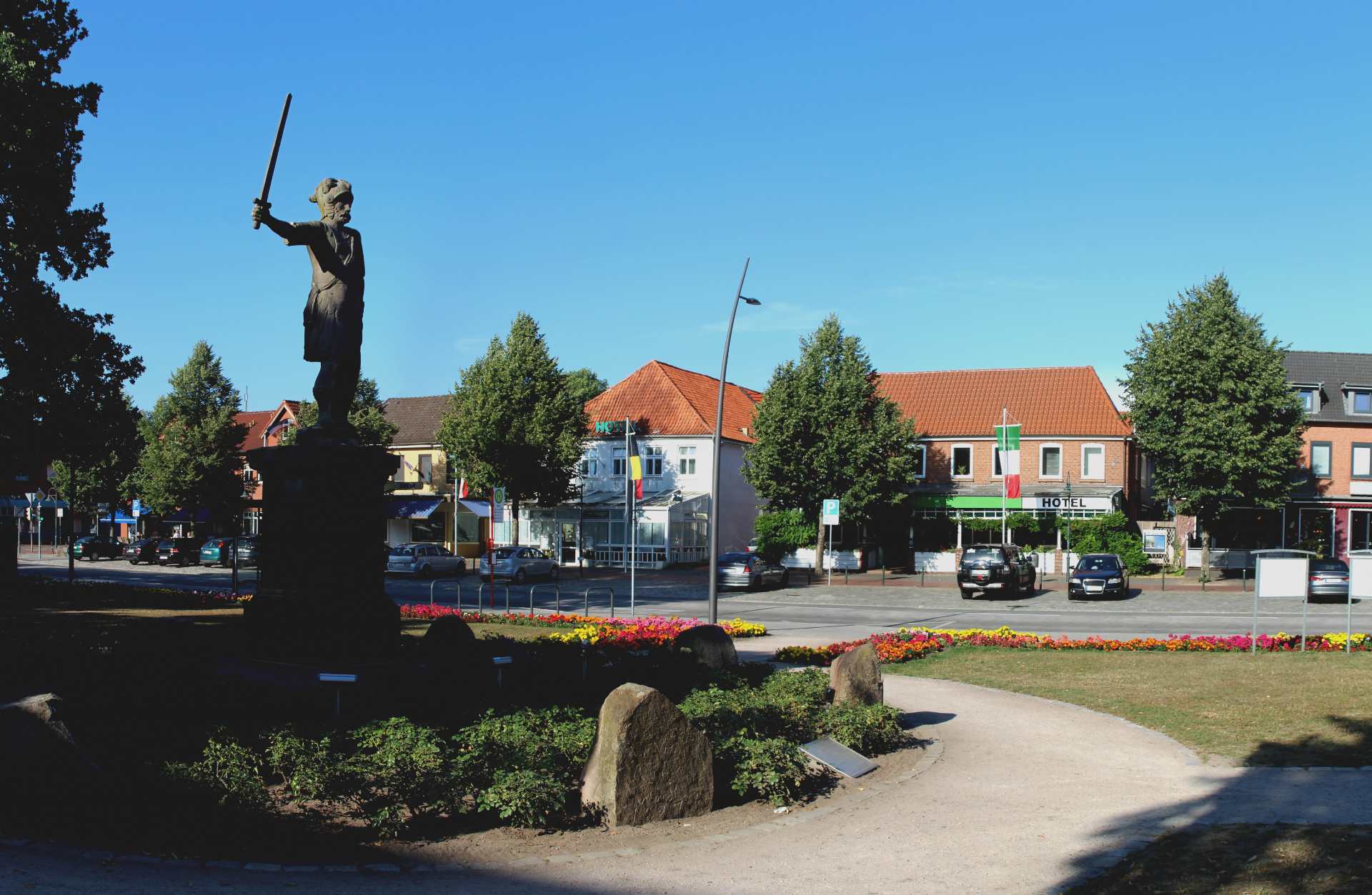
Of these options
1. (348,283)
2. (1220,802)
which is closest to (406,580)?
(348,283)

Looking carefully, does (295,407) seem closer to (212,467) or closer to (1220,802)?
(212,467)

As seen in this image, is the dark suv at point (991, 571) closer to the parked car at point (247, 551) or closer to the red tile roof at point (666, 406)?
the red tile roof at point (666, 406)

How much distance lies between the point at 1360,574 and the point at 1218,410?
24.6 m

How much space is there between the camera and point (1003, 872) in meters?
7.19

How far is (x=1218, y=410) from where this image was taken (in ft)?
141

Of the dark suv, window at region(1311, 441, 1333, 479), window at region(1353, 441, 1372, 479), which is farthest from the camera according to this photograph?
window at region(1311, 441, 1333, 479)

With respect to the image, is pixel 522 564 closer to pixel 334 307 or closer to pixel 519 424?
pixel 519 424

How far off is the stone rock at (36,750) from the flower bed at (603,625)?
10.6m

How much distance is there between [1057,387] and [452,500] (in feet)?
110

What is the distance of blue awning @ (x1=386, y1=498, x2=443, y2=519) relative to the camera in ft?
204

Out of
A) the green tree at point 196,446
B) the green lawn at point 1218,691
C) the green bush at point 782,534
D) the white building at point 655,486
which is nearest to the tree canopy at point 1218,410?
the green bush at point 782,534

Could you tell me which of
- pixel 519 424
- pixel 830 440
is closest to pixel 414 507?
pixel 519 424

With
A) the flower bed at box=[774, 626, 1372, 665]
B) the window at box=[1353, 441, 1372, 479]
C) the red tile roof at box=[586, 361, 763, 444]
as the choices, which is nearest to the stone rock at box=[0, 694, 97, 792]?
the flower bed at box=[774, 626, 1372, 665]

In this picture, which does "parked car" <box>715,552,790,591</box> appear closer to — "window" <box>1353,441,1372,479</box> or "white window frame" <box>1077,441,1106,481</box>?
"white window frame" <box>1077,441,1106,481</box>
